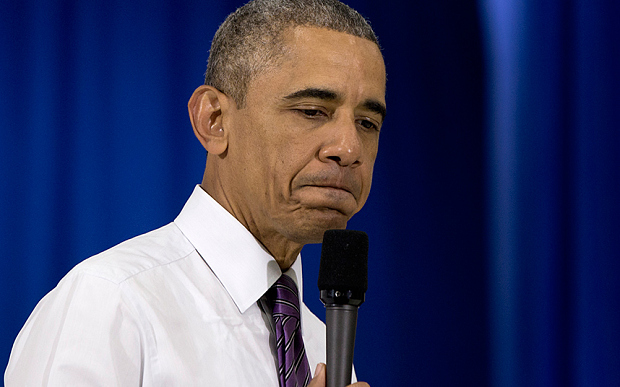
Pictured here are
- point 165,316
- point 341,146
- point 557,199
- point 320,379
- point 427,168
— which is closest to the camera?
point 320,379

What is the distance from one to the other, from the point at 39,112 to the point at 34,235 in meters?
0.32

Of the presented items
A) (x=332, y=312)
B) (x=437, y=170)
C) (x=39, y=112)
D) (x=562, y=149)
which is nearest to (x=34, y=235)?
(x=39, y=112)

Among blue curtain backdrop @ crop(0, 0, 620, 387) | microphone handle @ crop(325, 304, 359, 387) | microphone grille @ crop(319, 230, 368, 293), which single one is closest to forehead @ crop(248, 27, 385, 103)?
microphone grille @ crop(319, 230, 368, 293)

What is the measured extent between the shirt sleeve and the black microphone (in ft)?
1.01

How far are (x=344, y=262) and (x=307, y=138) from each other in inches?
12.0

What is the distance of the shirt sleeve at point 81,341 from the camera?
914mm

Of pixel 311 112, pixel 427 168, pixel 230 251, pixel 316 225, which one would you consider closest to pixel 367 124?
pixel 311 112

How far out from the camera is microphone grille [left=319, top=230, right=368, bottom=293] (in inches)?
35.4

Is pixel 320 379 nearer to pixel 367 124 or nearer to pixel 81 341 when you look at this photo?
pixel 81 341

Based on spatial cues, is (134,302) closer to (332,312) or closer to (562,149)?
(332,312)

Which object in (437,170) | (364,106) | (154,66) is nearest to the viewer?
(364,106)

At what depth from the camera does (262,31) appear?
4.08 feet

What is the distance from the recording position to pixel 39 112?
5.60 ft

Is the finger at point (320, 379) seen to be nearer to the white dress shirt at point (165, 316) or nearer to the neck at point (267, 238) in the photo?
the white dress shirt at point (165, 316)
